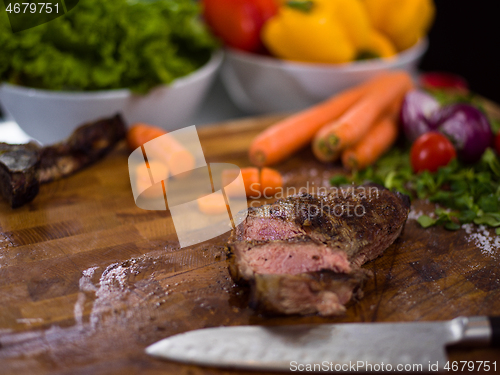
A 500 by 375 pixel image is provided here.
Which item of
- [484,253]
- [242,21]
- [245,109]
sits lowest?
[245,109]

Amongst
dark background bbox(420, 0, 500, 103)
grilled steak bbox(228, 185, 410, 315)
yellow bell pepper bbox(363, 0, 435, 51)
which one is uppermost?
yellow bell pepper bbox(363, 0, 435, 51)

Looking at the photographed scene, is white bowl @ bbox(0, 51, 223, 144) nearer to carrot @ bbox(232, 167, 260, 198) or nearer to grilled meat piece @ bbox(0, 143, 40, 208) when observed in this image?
grilled meat piece @ bbox(0, 143, 40, 208)

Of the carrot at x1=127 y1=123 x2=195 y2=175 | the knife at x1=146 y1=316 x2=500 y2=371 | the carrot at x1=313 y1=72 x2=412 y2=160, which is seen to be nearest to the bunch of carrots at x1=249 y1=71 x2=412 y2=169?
the carrot at x1=313 y1=72 x2=412 y2=160

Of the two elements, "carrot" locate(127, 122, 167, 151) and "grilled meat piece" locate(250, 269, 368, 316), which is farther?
"carrot" locate(127, 122, 167, 151)

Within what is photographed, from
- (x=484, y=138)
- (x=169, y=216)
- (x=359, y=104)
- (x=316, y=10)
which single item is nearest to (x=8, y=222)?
(x=169, y=216)

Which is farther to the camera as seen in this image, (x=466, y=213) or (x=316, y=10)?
(x=316, y=10)

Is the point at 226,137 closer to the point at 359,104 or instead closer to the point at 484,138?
the point at 359,104
